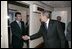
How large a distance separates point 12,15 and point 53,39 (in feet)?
2.19

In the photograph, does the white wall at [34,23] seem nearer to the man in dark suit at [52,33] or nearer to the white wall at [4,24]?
the man in dark suit at [52,33]

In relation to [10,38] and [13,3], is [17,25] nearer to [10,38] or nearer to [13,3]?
[10,38]

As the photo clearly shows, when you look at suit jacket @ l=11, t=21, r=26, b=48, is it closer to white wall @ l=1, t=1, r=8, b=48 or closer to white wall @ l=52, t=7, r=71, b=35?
white wall @ l=1, t=1, r=8, b=48

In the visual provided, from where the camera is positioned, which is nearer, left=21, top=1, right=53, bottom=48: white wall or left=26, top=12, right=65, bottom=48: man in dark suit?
left=26, top=12, right=65, bottom=48: man in dark suit

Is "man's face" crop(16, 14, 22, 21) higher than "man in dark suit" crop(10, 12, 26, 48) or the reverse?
higher

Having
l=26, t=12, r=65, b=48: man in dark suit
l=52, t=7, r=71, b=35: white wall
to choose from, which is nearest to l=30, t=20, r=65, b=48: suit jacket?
l=26, t=12, r=65, b=48: man in dark suit

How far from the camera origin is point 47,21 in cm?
147

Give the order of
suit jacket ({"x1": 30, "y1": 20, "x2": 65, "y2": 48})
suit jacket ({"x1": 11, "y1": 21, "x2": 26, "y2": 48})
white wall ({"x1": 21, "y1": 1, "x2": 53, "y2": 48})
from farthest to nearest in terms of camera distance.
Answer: white wall ({"x1": 21, "y1": 1, "x2": 53, "y2": 48}) → suit jacket ({"x1": 11, "y1": 21, "x2": 26, "y2": 48}) → suit jacket ({"x1": 30, "y1": 20, "x2": 65, "y2": 48})

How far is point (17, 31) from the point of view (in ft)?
5.15

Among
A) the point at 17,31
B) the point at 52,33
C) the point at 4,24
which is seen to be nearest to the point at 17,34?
the point at 17,31

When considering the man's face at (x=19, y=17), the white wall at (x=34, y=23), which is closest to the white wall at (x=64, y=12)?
the white wall at (x=34, y=23)

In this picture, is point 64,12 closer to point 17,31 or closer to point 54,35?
point 54,35

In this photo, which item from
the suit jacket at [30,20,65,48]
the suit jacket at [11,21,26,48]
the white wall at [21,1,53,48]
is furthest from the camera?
the white wall at [21,1,53,48]

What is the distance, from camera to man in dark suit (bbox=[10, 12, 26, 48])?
1.52 m
